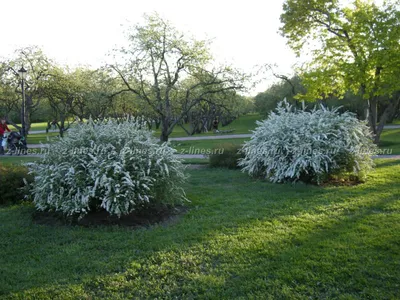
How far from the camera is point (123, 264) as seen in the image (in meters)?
3.85

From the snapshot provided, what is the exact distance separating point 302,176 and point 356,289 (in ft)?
16.5

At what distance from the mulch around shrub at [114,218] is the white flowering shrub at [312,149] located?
11.1 feet

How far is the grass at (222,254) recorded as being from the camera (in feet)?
10.8

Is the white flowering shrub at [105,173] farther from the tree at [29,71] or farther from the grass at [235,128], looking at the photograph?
the grass at [235,128]

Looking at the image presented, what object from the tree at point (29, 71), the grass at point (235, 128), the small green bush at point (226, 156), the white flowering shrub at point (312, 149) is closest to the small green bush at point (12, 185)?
the white flowering shrub at point (312, 149)

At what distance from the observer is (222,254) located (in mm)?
4039

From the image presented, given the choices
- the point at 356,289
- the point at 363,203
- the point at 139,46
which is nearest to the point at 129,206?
the point at 356,289

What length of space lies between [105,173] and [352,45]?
46.7 feet

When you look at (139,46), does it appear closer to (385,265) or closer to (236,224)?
Answer: (236,224)

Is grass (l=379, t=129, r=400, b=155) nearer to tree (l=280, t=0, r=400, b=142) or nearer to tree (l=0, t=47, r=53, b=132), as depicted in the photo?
tree (l=280, t=0, r=400, b=142)

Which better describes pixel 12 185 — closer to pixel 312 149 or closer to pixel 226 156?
pixel 312 149

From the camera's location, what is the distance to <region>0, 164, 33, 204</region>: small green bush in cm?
669

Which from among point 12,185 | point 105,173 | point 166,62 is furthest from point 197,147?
point 105,173

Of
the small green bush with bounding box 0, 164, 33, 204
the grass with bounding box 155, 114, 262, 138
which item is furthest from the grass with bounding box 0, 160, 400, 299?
the grass with bounding box 155, 114, 262, 138
